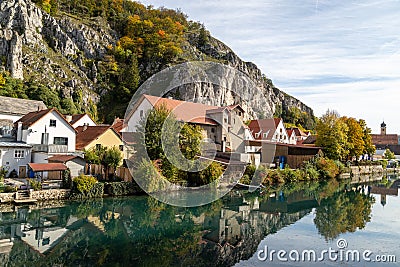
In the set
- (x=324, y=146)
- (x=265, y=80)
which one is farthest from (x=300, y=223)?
(x=265, y=80)

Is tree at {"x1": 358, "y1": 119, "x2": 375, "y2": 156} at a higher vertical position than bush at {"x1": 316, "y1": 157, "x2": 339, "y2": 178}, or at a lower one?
higher

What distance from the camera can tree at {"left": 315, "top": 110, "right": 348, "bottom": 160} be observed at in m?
41.6

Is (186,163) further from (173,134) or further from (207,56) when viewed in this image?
(207,56)

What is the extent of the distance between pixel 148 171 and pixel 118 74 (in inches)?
1758

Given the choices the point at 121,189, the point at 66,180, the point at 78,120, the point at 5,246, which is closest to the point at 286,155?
the point at 121,189

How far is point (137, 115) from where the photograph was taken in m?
35.2

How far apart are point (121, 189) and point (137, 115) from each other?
1400 cm

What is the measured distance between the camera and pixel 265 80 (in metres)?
83.4

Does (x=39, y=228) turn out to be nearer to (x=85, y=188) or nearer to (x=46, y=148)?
(x=85, y=188)

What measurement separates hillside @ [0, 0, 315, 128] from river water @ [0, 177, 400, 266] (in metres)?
30.1

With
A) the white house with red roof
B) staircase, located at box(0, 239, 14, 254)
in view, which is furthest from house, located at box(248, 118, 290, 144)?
staircase, located at box(0, 239, 14, 254)

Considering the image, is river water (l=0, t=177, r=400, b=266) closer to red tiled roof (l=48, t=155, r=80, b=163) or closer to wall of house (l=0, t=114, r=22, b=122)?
red tiled roof (l=48, t=155, r=80, b=163)

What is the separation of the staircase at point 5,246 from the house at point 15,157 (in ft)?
37.8

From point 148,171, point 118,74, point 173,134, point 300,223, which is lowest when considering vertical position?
point 300,223
